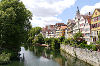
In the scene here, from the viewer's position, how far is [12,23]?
3073 centimetres

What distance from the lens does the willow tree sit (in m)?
28.6

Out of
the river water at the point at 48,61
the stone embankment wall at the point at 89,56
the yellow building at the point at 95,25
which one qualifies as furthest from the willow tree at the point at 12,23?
the yellow building at the point at 95,25

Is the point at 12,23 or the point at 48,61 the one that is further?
the point at 48,61

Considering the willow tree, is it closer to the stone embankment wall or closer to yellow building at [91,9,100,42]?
the stone embankment wall

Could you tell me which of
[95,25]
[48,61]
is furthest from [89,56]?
[95,25]

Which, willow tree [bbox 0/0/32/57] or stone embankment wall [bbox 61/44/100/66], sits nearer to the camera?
stone embankment wall [bbox 61/44/100/66]

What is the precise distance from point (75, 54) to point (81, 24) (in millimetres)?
20951

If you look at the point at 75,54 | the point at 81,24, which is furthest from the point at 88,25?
the point at 75,54

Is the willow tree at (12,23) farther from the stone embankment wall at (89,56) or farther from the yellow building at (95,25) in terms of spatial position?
the yellow building at (95,25)

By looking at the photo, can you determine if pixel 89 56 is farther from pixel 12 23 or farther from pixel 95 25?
pixel 12 23

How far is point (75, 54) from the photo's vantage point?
36.8m

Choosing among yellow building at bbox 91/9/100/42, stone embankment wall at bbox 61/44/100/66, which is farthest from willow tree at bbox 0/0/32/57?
yellow building at bbox 91/9/100/42

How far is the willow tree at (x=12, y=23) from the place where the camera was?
28562 mm

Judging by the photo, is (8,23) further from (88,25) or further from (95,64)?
(88,25)
